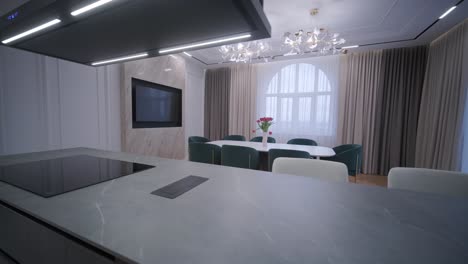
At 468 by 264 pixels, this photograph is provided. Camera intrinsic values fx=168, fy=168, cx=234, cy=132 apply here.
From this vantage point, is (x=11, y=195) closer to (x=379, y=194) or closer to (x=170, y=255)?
(x=170, y=255)

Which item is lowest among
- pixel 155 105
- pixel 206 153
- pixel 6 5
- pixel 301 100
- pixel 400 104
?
pixel 206 153

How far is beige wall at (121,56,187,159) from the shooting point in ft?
9.61

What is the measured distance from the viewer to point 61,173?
3.02 feet

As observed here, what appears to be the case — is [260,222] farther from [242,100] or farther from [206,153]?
[242,100]

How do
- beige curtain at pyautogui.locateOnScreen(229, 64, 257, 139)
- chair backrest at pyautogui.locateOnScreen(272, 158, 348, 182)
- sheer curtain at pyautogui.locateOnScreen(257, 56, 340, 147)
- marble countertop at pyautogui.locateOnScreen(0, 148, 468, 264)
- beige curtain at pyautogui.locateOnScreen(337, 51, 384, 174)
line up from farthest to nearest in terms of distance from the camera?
beige curtain at pyautogui.locateOnScreen(229, 64, 257, 139)
sheer curtain at pyautogui.locateOnScreen(257, 56, 340, 147)
beige curtain at pyautogui.locateOnScreen(337, 51, 384, 174)
chair backrest at pyautogui.locateOnScreen(272, 158, 348, 182)
marble countertop at pyautogui.locateOnScreen(0, 148, 468, 264)

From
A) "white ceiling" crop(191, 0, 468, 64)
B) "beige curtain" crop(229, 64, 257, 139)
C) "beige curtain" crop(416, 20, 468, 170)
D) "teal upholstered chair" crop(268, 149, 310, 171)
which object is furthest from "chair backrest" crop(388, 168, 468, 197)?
"beige curtain" crop(229, 64, 257, 139)

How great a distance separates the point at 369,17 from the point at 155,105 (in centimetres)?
403

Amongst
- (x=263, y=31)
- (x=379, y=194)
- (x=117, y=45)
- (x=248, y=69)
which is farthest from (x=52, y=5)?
(x=248, y=69)

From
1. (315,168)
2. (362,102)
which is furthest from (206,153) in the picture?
(362,102)

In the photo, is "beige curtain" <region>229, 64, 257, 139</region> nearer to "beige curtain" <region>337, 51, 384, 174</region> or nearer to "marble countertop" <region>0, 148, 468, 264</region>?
"beige curtain" <region>337, 51, 384, 174</region>

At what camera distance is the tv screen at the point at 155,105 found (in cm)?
316

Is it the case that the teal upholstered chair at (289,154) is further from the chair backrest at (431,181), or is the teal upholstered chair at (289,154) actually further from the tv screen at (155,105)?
→ the tv screen at (155,105)

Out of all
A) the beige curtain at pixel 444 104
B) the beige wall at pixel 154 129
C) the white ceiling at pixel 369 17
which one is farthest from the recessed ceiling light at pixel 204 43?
the beige curtain at pixel 444 104

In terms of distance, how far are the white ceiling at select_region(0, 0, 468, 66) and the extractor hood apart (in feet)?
5.56
